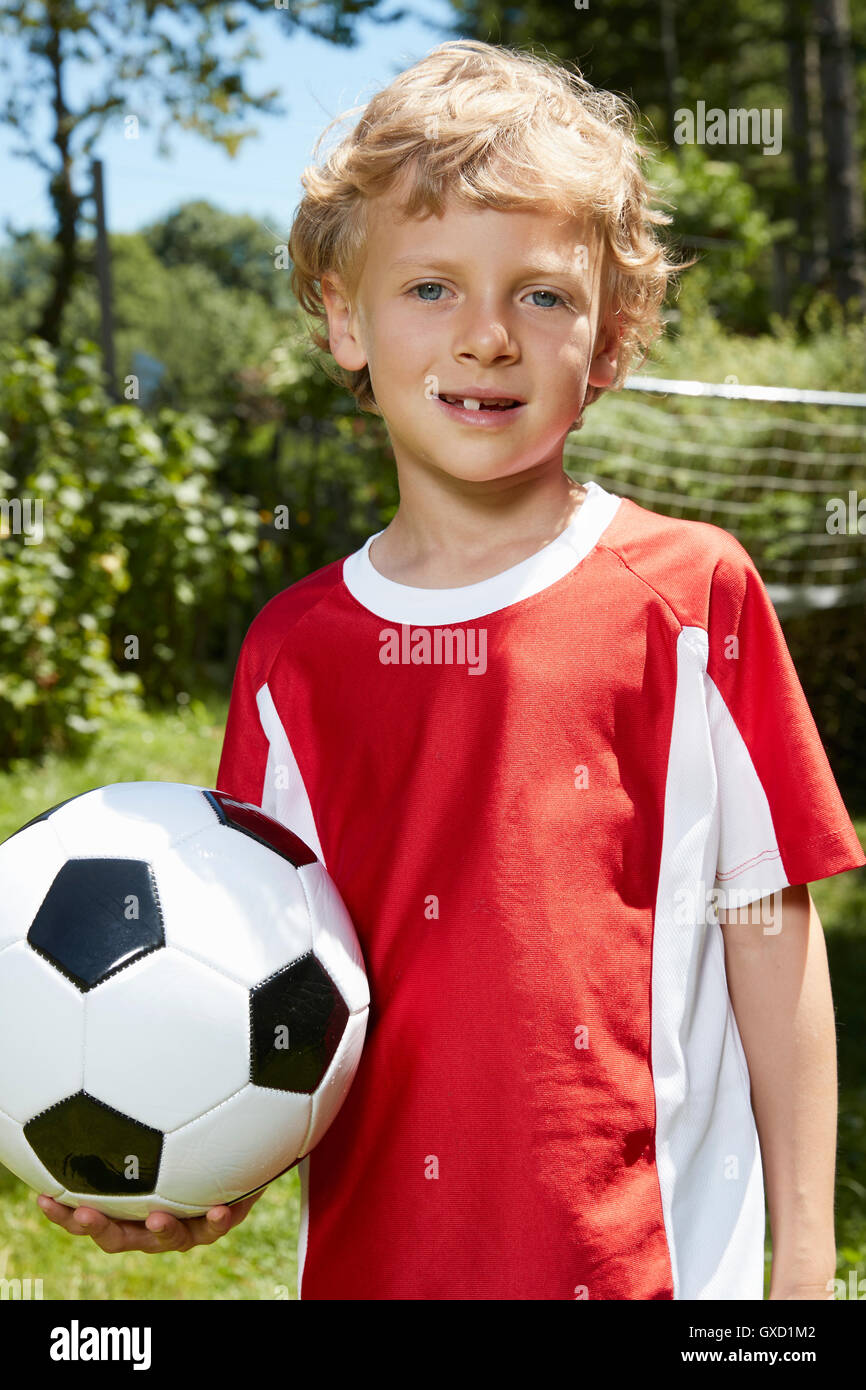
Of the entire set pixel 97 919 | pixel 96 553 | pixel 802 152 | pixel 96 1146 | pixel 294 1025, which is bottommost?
pixel 96 1146

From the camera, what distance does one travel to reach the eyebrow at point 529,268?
137 centimetres

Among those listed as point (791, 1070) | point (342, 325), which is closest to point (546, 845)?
point (791, 1070)

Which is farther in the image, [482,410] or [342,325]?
[342,325]

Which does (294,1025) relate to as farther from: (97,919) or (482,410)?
(482,410)

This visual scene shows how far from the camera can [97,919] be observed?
1.33 m

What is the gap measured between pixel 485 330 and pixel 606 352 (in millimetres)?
298

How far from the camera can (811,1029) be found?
1384 millimetres

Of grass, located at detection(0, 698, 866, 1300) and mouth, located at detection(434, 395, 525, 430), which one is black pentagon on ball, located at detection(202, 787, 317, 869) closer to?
mouth, located at detection(434, 395, 525, 430)

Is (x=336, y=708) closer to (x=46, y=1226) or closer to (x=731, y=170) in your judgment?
(x=46, y=1226)

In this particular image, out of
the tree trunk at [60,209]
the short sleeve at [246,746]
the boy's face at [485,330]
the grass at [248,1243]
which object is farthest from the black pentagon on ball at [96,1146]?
the tree trunk at [60,209]

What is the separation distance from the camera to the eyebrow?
1.37m

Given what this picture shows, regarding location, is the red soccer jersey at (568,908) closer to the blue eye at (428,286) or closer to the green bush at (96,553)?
the blue eye at (428,286)

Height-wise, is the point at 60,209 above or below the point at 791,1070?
above

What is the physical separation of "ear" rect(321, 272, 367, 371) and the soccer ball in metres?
0.62
